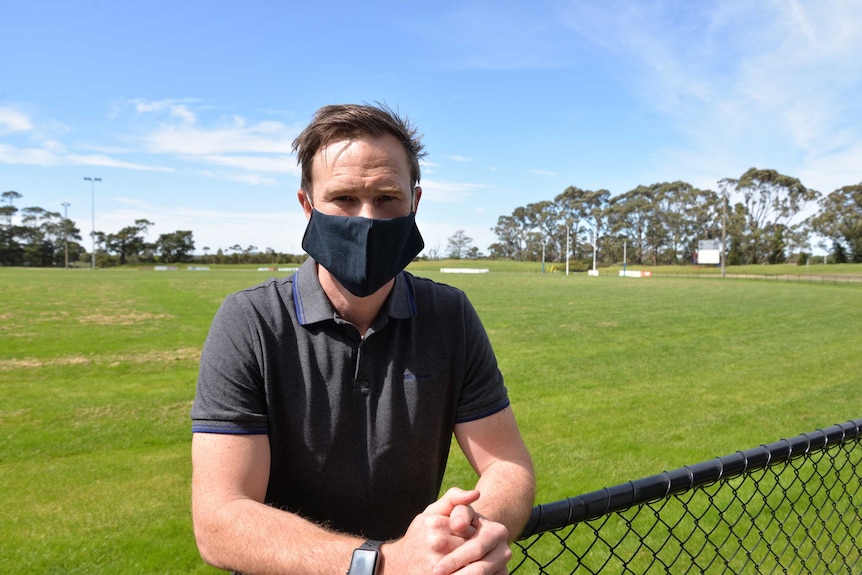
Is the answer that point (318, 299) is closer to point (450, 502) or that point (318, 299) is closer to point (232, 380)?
point (232, 380)

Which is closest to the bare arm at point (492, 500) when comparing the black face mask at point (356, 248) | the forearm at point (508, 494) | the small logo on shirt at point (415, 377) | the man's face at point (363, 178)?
the forearm at point (508, 494)

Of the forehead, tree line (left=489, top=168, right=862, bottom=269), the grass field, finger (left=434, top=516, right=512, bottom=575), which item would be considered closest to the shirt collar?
the forehead

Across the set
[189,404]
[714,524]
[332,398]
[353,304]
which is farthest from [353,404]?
[189,404]

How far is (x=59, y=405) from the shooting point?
24.8 ft

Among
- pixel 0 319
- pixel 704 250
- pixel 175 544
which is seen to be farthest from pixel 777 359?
pixel 704 250

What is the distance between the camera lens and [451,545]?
1169mm

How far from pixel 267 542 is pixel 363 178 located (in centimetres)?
99

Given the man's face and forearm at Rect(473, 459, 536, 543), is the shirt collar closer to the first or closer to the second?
the man's face

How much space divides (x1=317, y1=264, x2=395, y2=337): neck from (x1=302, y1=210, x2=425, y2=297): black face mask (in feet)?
0.07

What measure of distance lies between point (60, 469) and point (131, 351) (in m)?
6.62

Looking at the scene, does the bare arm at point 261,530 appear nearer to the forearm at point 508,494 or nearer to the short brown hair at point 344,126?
the forearm at point 508,494

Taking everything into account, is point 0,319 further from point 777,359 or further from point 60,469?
point 777,359

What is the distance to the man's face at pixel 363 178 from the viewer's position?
162cm

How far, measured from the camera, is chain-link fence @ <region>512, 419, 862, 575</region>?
6.07 ft
